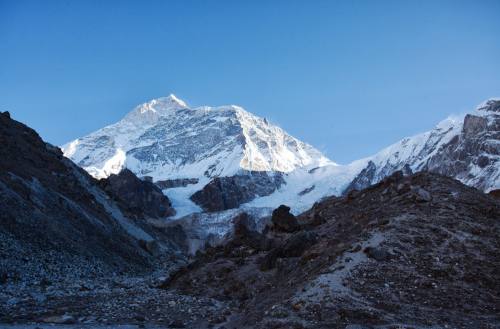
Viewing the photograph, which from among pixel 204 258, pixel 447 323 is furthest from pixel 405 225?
pixel 204 258

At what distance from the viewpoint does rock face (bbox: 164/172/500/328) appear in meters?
18.9

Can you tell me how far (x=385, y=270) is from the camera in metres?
22.1

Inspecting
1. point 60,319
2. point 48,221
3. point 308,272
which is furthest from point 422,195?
point 48,221

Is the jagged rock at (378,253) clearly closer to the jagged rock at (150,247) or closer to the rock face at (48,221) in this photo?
the rock face at (48,221)

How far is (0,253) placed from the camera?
31469 millimetres

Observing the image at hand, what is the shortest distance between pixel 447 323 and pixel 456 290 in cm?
321

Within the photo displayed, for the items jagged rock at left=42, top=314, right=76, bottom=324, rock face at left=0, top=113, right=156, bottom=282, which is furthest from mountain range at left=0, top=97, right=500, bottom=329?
rock face at left=0, top=113, right=156, bottom=282

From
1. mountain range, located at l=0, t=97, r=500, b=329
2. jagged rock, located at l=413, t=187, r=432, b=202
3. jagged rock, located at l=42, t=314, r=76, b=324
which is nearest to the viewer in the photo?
mountain range, located at l=0, t=97, r=500, b=329

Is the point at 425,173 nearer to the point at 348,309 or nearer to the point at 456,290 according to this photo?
the point at 456,290

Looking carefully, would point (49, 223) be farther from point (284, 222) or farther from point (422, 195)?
point (422, 195)

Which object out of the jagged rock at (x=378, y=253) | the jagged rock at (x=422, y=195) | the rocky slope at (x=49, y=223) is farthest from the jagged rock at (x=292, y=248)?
the rocky slope at (x=49, y=223)

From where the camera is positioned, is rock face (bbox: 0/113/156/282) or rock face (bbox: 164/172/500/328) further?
rock face (bbox: 0/113/156/282)

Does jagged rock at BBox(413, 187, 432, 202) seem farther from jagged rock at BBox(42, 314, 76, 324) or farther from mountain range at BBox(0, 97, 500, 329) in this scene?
jagged rock at BBox(42, 314, 76, 324)

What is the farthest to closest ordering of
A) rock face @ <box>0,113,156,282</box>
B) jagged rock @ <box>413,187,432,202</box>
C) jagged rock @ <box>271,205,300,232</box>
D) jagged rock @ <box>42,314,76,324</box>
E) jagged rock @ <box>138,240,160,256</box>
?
jagged rock @ <box>138,240,160,256</box>
jagged rock @ <box>271,205,300,232</box>
rock face @ <box>0,113,156,282</box>
jagged rock @ <box>413,187,432,202</box>
jagged rock @ <box>42,314,76,324</box>
